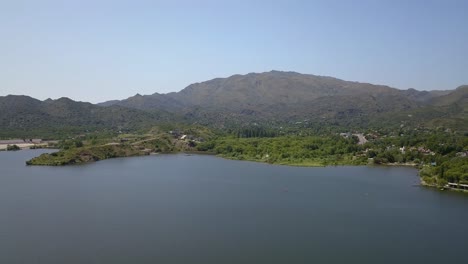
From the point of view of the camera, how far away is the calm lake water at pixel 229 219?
19.0 metres

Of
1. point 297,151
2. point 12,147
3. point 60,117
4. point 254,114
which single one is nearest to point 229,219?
point 297,151

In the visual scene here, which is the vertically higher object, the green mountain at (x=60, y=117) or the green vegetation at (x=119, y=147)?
the green mountain at (x=60, y=117)

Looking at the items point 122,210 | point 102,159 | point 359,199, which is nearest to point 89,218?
point 122,210

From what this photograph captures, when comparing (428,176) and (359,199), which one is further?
(428,176)

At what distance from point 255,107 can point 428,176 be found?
130 meters

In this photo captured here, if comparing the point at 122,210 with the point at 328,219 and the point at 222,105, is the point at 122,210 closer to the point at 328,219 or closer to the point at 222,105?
the point at 328,219

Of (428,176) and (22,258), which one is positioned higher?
(428,176)

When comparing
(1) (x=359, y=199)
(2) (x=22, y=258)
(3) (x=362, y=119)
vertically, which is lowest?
(2) (x=22, y=258)

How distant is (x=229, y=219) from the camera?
2391cm

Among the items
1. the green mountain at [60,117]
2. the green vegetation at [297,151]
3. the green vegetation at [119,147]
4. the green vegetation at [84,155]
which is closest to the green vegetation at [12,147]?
the green vegetation at [119,147]

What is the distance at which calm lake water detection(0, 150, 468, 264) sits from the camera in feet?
62.2

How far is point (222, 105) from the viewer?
183m

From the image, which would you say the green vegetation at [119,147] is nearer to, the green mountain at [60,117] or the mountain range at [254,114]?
the green mountain at [60,117]

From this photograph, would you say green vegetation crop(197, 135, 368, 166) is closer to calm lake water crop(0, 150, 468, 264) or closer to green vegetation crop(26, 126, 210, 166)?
green vegetation crop(26, 126, 210, 166)
